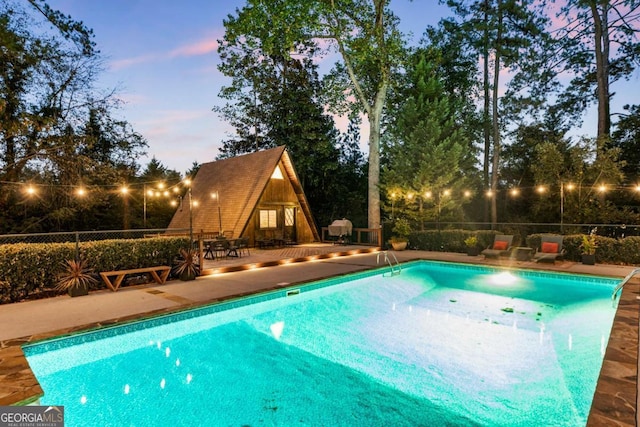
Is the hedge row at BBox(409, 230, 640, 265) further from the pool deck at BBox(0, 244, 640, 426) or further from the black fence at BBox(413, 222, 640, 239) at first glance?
the black fence at BBox(413, 222, 640, 239)

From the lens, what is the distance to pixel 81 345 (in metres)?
5.22

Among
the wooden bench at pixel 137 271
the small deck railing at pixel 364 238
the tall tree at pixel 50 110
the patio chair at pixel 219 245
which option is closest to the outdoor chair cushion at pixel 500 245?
the small deck railing at pixel 364 238

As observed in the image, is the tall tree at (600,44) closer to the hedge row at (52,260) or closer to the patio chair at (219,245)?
the patio chair at (219,245)

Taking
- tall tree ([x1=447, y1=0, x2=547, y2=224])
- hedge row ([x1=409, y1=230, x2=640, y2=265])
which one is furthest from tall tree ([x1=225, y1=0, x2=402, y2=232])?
tall tree ([x1=447, y1=0, x2=547, y2=224])

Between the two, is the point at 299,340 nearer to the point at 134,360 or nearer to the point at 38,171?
the point at 134,360

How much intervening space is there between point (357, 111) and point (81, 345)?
18549mm

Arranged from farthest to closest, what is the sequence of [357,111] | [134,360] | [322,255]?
[357,111], [322,255], [134,360]

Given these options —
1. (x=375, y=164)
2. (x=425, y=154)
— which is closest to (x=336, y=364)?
(x=425, y=154)

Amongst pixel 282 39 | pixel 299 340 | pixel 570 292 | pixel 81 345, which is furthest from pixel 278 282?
pixel 282 39

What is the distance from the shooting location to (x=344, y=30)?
1809cm

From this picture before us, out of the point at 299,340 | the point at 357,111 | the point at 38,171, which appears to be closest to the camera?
the point at 299,340

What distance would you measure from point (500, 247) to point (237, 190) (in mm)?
11697

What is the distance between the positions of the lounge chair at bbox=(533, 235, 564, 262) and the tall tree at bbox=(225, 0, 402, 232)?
25.4 feet

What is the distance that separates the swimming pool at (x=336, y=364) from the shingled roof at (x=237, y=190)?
7924 millimetres
